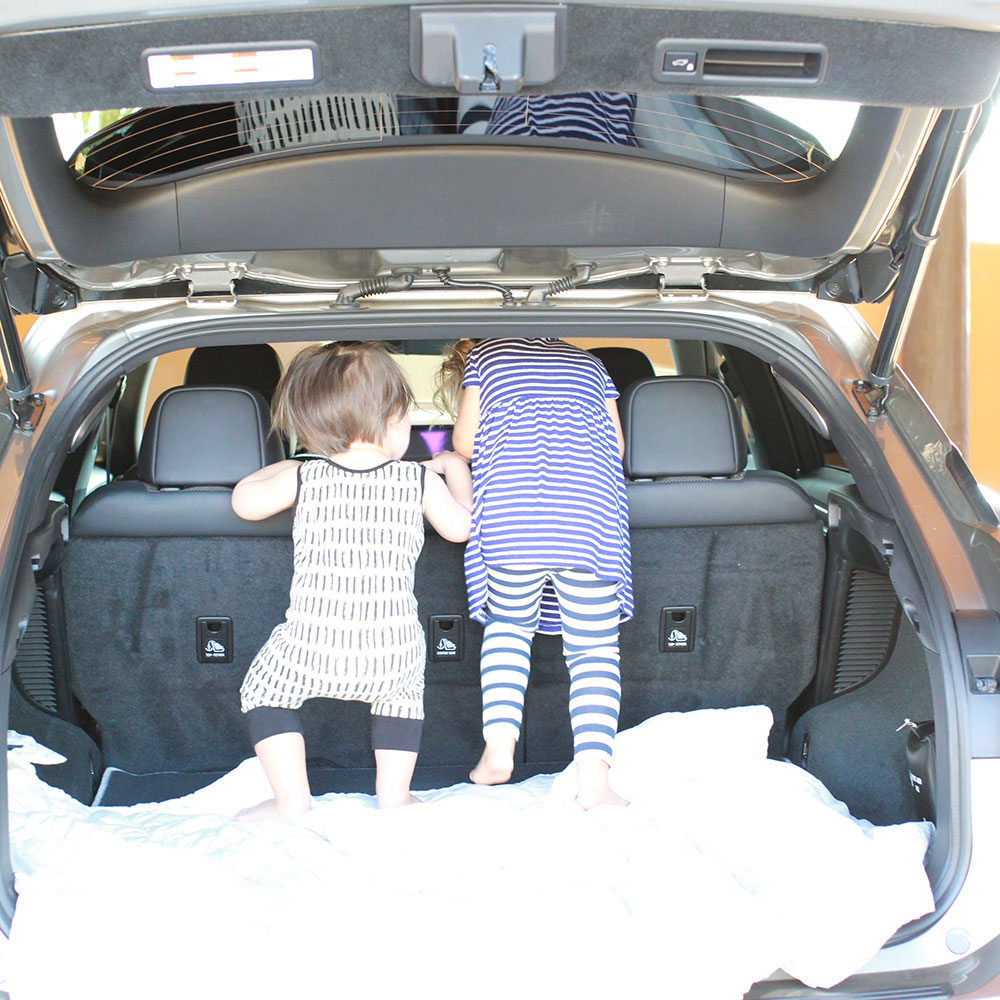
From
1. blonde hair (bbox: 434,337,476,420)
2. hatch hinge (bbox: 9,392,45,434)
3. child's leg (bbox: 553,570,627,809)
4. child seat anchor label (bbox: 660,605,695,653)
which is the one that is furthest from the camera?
blonde hair (bbox: 434,337,476,420)

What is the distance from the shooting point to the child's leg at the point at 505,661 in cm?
211

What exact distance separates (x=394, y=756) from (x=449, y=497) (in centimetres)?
52

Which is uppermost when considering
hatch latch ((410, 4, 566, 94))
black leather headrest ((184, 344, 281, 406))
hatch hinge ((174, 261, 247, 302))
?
hatch latch ((410, 4, 566, 94))

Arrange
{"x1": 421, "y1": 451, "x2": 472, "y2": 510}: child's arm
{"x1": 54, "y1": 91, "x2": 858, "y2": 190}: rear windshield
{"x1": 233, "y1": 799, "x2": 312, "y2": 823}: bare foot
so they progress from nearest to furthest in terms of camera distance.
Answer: {"x1": 54, "y1": 91, "x2": 858, "y2": 190}: rear windshield → {"x1": 233, "y1": 799, "x2": 312, "y2": 823}: bare foot → {"x1": 421, "y1": 451, "x2": 472, "y2": 510}: child's arm

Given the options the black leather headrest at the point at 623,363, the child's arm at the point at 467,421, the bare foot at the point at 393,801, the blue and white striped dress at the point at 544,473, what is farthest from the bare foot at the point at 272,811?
the black leather headrest at the point at 623,363

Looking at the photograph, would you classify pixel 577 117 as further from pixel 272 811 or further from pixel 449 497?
pixel 272 811

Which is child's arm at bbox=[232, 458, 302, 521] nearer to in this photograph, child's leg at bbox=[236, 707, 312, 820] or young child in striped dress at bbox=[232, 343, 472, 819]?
young child in striped dress at bbox=[232, 343, 472, 819]

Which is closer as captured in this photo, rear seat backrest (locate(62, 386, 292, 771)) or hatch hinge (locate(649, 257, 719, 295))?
hatch hinge (locate(649, 257, 719, 295))

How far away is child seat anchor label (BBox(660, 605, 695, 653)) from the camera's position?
228 cm

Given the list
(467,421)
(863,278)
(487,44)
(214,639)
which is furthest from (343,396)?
(487,44)

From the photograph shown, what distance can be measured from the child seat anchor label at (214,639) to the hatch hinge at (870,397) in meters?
1.34

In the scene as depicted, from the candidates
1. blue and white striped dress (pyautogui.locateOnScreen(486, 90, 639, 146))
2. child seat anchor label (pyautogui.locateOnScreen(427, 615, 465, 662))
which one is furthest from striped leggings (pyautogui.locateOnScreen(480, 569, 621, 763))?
blue and white striped dress (pyautogui.locateOnScreen(486, 90, 639, 146))

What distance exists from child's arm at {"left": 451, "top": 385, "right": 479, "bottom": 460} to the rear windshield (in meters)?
0.72

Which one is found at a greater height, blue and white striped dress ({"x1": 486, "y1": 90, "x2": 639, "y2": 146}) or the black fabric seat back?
blue and white striped dress ({"x1": 486, "y1": 90, "x2": 639, "y2": 146})
